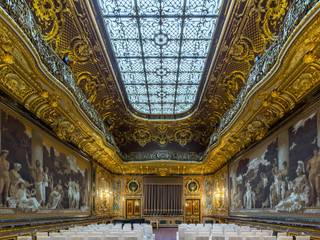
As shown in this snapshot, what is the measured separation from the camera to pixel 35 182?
1553 centimetres

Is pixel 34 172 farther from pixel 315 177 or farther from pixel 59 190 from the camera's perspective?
pixel 315 177

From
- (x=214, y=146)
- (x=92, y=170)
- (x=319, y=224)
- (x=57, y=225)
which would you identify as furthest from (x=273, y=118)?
(x=92, y=170)

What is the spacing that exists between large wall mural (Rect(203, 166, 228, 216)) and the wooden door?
18.4 feet

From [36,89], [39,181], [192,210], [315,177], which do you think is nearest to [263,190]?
[315,177]

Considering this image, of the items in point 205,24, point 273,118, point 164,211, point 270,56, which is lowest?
point 164,211

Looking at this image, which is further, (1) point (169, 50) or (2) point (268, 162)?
(1) point (169, 50)

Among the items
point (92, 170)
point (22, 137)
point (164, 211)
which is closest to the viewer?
point (22, 137)

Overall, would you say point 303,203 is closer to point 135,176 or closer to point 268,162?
point 268,162

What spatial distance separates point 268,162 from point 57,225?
932 centimetres

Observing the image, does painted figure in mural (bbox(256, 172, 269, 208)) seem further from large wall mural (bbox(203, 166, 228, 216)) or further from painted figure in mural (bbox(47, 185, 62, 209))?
painted figure in mural (bbox(47, 185, 62, 209))

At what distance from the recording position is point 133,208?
35031 mm

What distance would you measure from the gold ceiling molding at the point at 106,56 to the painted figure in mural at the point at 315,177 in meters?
4.58

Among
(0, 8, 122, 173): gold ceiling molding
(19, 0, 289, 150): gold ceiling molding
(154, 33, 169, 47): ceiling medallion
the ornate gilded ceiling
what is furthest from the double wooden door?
(154, 33, 169, 47): ceiling medallion

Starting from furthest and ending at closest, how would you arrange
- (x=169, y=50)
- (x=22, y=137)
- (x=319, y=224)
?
(x=169, y=50) < (x=22, y=137) < (x=319, y=224)
